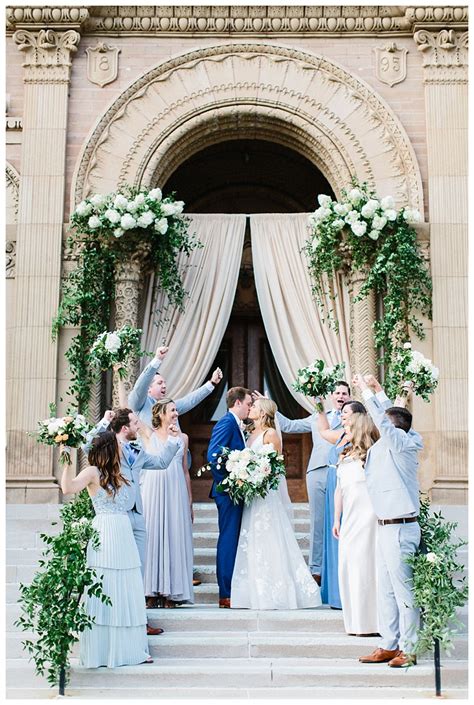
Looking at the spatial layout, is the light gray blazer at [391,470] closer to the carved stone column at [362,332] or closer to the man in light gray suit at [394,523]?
the man in light gray suit at [394,523]

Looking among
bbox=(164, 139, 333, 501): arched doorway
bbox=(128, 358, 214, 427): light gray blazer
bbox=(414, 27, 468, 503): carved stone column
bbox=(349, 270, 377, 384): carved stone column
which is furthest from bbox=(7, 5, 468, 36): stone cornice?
bbox=(128, 358, 214, 427): light gray blazer

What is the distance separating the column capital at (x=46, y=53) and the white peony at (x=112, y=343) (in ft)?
15.0

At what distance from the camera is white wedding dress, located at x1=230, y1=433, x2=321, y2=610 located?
7789mm

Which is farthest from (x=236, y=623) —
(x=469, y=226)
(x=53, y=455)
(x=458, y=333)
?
(x=469, y=226)

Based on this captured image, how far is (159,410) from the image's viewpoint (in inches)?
318

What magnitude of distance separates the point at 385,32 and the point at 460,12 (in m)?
0.97

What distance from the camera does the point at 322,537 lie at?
8781 millimetres

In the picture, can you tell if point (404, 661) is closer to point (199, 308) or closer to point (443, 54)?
point (199, 308)

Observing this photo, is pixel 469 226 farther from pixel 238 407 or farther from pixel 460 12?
pixel 238 407

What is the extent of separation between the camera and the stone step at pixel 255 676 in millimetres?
6555

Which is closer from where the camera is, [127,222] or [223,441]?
[223,441]

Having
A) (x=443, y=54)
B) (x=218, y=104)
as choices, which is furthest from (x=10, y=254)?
(x=443, y=54)

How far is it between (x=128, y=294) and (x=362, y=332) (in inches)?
114

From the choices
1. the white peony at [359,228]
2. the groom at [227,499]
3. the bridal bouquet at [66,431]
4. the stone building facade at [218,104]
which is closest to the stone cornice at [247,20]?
the stone building facade at [218,104]
